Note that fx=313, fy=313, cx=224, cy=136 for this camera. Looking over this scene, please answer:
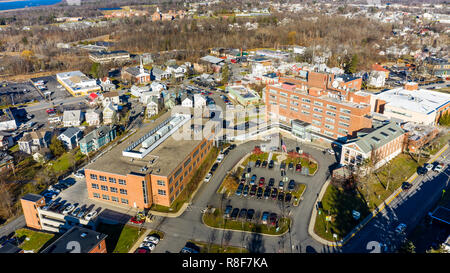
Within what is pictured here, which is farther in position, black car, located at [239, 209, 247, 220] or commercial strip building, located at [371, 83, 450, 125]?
commercial strip building, located at [371, 83, 450, 125]

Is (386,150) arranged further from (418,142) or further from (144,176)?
(144,176)

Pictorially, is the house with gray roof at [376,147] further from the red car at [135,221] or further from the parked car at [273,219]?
the red car at [135,221]

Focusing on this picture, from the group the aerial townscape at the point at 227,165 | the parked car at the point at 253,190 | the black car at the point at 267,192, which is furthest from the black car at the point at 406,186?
the parked car at the point at 253,190

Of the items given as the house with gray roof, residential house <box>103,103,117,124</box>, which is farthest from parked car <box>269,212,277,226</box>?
residential house <box>103,103,117,124</box>

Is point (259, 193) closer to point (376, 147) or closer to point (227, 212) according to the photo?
point (227, 212)

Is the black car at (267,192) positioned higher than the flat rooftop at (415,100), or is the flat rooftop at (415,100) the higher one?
the flat rooftop at (415,100)

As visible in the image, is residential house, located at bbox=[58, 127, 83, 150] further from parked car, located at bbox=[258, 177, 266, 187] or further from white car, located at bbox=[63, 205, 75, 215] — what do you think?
parked car, located at bbox=[258, 177, 266, 187]
